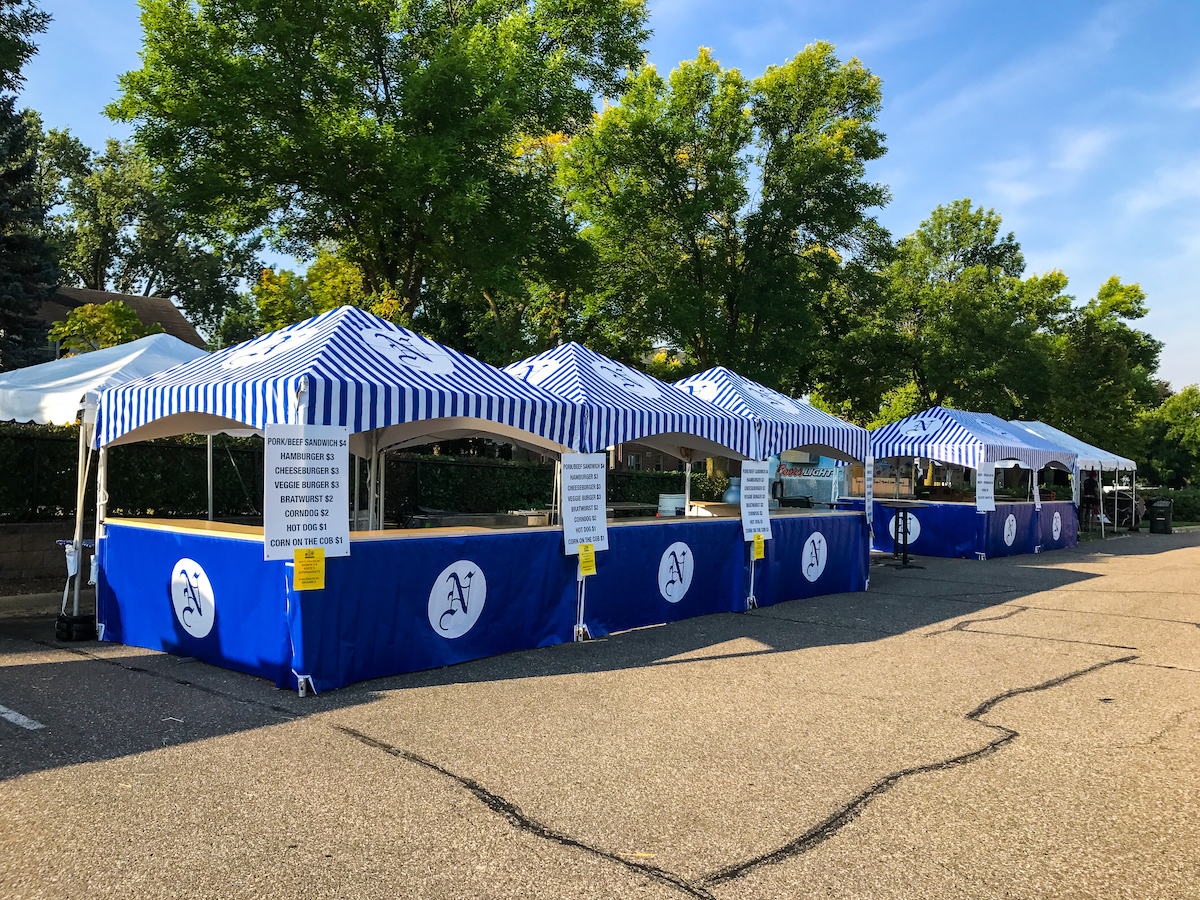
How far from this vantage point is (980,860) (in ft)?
12.9

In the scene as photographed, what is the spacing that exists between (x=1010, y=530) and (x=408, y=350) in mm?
17265

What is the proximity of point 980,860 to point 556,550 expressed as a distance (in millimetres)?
5438

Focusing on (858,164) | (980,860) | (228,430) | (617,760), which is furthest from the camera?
(858,164)

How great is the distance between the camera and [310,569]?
658cm

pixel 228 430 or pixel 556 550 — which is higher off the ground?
pixel 228 430

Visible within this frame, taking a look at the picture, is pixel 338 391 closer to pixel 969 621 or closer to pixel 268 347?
pixel 268 347

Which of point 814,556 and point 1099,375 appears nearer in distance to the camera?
point 814,556

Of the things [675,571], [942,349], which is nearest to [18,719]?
[675,571]

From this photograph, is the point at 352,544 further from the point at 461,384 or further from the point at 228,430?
the point at 228,430

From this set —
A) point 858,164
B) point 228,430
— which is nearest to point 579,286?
point 858,164

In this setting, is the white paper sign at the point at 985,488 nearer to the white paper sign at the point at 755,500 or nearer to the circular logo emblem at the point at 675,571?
the white paper sign at the point at 755,500

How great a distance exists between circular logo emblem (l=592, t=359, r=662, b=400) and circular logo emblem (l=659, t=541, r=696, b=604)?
191 centimetres

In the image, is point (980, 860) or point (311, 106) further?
point (311, 106)

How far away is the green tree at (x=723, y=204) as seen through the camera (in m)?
25.6
